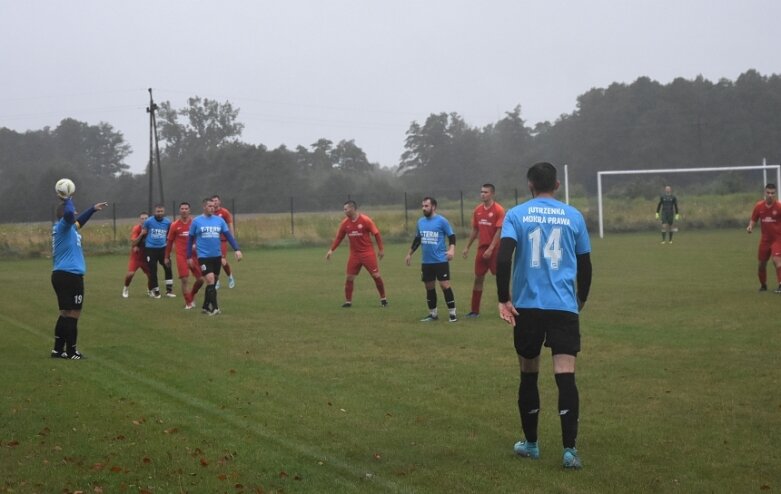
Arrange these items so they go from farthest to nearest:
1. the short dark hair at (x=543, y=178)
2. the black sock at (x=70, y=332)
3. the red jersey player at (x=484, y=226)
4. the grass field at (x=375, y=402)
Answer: the red jersey player at (x=484, y=226), the black sock at (x=70, y=332), the short dark hair at (x=543, y=178), the grass field at (x=375, y=402)

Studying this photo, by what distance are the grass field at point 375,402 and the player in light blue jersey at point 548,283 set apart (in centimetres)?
52

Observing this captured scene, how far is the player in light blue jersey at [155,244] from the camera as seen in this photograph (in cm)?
2088

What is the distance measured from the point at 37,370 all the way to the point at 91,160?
287 ft

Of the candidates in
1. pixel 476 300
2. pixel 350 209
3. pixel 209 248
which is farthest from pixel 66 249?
pixel 350 209

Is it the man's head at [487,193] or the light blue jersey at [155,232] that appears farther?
the light blue jersey at [155,232]

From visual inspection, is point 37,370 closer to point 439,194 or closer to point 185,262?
point 185,262

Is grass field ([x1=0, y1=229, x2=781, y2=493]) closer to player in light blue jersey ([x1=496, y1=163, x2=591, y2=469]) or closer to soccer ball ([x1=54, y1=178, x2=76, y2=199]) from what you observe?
player in light blue jersey ([x1=496, y1=163, x2=591, y2=469])

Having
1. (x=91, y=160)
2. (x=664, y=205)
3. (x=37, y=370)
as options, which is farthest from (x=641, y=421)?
(x=91, y=160)

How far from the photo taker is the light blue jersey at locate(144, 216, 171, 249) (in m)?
21.0

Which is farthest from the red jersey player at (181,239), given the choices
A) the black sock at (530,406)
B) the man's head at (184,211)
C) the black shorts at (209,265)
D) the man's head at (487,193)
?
the black sock at (530,406)

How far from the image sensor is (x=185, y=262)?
19719 mm

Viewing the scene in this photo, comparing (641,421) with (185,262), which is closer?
(641,421)

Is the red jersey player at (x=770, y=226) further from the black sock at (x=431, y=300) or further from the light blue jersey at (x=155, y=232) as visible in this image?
the light blue jersey at (x=155, y=232)

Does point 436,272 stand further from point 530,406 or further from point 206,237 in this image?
point 530,406
